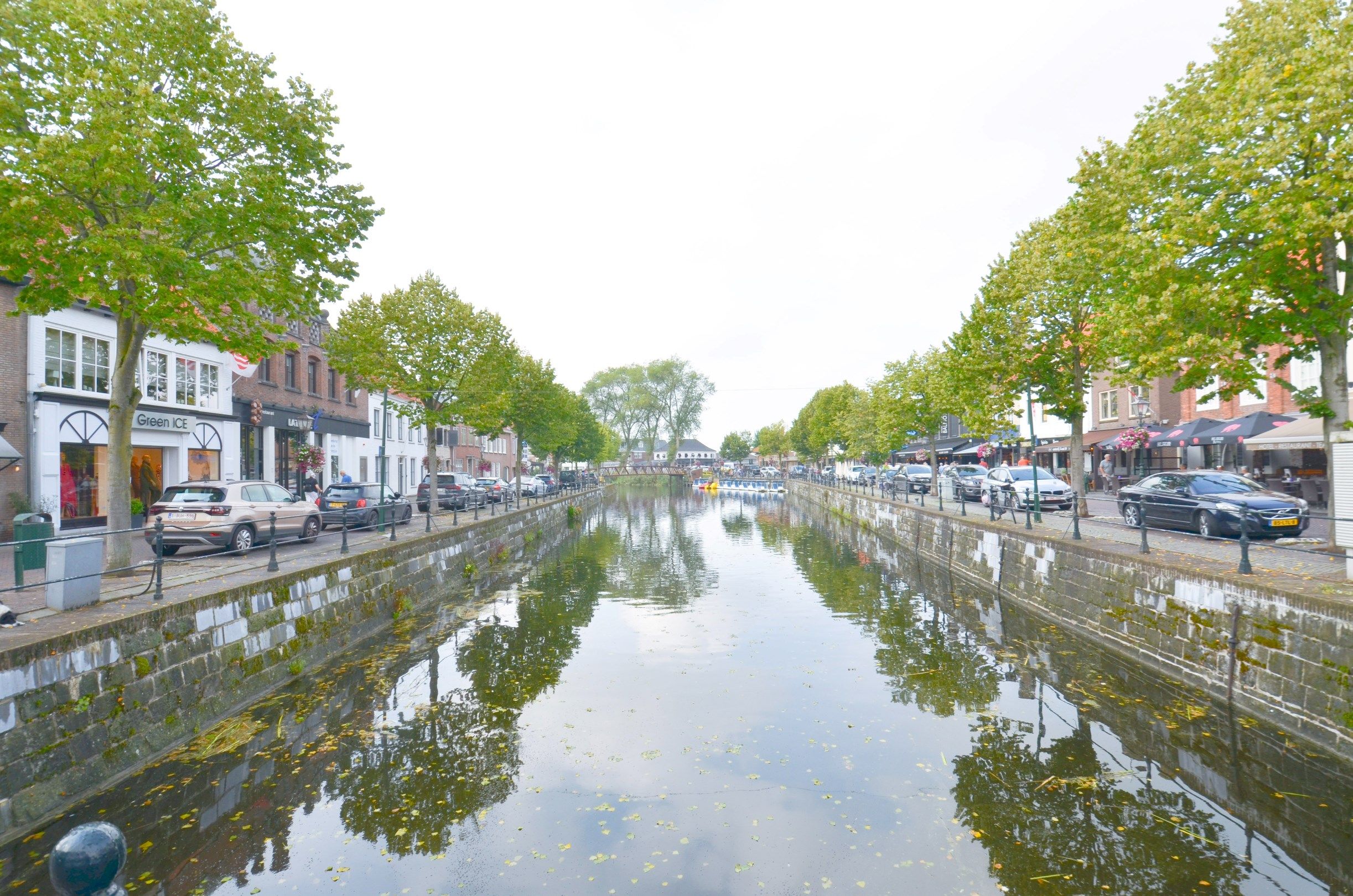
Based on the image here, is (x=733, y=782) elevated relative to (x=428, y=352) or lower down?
lower down

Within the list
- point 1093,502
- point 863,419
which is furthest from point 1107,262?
point 863,419

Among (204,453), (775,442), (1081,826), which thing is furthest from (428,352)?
(775,442)

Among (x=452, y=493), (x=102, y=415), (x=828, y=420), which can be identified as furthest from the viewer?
(x=828, y=420)

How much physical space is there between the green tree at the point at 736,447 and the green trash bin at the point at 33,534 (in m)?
142

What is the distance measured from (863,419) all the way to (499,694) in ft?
141

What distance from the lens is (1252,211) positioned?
36.8 feet

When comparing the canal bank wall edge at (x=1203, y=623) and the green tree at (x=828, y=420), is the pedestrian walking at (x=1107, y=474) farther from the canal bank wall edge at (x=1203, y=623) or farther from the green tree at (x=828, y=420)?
the green tree at (x=828, y=420)

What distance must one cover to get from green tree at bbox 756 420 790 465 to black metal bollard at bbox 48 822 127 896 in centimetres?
10148

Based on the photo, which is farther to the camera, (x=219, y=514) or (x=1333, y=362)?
(x=219, y=514)

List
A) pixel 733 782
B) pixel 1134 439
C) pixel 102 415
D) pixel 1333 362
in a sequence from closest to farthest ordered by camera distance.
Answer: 1. pixel 733 782
2. pixel 1333 362
3. pixel 102 415
4. pixel 1134 439

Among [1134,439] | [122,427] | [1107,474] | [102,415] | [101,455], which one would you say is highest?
[102,415]

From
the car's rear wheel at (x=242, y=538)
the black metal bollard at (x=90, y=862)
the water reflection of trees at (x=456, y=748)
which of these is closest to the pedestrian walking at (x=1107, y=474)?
the water reflection of trees at (x=456, y=748)

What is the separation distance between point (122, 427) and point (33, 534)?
238 cm

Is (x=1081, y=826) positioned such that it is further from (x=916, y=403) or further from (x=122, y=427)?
(x=916, y=403)
